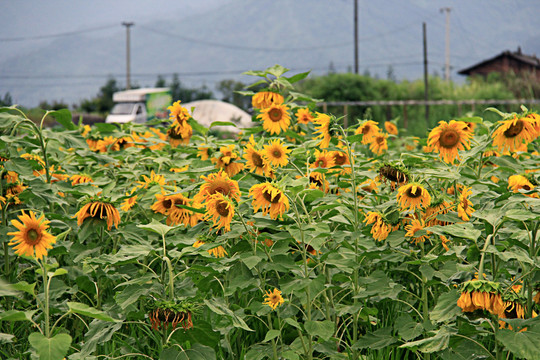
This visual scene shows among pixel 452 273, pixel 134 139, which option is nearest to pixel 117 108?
pixel 134 139

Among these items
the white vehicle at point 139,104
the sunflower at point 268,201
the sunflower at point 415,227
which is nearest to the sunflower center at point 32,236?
the sunflower at point 268,201

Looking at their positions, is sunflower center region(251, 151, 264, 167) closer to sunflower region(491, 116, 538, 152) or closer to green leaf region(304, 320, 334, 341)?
green leaf region(304, 320, 334, 341)

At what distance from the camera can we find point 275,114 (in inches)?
116

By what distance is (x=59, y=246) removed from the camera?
2.30 metres

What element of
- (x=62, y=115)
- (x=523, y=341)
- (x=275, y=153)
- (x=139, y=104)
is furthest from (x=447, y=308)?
(x=139, y=104)

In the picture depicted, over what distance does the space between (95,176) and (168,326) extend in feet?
5.66

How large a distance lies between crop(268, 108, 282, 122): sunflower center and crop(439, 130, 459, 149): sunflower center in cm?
87

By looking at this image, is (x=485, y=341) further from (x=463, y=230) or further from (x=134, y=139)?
(x=134, y=139)

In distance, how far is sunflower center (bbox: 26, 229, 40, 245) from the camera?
1.85 metres

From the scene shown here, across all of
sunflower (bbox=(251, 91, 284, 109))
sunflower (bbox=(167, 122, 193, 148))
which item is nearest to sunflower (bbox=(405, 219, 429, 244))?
sunflower (bbox=(251, 91, 284, 109))

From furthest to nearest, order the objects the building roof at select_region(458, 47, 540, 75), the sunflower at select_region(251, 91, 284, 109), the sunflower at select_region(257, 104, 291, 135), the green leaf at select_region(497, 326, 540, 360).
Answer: the building roof at select_region(458, 47, 540, 75), the sunflower at select_region(251, 91, 284, 109), the sunflower at select_region(257, 104, 291, 135), the green leaf at select_region(497, 326, 540, 360)

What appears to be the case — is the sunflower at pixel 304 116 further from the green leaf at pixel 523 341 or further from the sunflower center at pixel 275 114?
the green leaf at pixel 523 341

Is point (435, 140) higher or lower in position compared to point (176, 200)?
higher

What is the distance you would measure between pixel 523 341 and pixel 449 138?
1.01 metres
